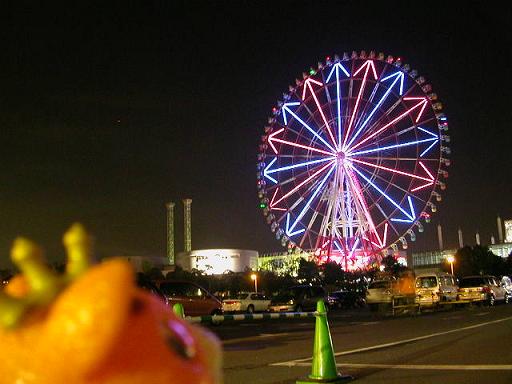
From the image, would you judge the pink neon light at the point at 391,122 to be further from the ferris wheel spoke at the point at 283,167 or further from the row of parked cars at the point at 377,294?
the row of parked cars at the point at 377,294

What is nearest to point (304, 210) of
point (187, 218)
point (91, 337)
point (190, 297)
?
point (190, 297)

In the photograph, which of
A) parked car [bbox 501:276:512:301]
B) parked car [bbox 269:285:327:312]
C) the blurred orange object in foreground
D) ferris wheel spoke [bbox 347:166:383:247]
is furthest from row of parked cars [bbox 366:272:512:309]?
the blurred orange object in foreground

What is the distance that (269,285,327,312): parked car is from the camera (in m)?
30.6

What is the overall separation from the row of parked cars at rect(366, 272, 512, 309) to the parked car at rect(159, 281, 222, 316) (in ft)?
23.9

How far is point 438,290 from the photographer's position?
26094 millimetres

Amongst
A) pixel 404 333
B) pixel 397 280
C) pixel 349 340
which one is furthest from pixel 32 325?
pixel 397 280

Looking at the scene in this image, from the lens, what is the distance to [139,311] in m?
1.37

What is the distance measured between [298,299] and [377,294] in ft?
15.2

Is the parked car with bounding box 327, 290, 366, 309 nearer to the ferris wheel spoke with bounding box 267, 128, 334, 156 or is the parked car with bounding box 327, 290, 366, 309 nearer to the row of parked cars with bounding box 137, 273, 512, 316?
the row of parked cars with bounding box 137, 273, 512, 316

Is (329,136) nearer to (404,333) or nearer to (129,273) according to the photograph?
(404,333)

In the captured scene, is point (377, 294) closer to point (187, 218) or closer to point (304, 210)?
point (304, 210)

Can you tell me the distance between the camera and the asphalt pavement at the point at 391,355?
26.6 feet

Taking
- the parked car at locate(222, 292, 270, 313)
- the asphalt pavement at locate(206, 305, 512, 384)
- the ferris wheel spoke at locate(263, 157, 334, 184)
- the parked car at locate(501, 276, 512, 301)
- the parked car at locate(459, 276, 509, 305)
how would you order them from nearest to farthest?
the asphalt pavement at locate(206, 305, 512, 384) < the parked car at locate(459, 276, 509, 305) < the parked car at locate(501, 276, 512, 301) < the parked car at locate(222, 292, 270, 313) < the ferris wheel spoke at locate(263, 157, 334, 184)

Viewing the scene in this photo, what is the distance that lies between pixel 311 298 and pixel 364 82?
1341 cm
